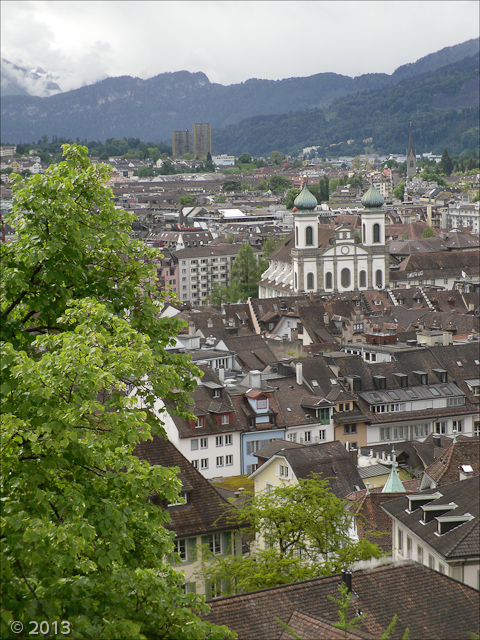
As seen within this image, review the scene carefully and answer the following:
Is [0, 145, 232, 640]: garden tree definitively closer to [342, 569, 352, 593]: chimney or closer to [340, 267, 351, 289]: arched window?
[342, 569, 352, 593]: chimney

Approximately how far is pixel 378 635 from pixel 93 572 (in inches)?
274

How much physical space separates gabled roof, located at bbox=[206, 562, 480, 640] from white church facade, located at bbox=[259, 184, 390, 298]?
330 ft

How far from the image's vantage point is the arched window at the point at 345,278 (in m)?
124

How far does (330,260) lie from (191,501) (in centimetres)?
9539

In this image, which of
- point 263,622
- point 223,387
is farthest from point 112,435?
point 223,387

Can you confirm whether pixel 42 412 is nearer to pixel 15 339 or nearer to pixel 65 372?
pixel 65 372

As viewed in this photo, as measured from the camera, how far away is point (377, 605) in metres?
20.1

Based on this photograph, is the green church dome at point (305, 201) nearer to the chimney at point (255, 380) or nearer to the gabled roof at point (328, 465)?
the chimney at point (255, 380)

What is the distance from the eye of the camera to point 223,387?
51.1 meters

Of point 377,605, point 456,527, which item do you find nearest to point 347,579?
point 377,605

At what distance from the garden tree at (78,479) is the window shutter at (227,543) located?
528 inches

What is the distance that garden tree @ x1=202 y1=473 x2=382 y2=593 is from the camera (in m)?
26.3

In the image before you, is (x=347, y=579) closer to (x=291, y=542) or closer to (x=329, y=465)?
(x=291, y=542)

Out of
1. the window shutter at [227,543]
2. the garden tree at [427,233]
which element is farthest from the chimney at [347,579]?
the garden tree at [427,233]
